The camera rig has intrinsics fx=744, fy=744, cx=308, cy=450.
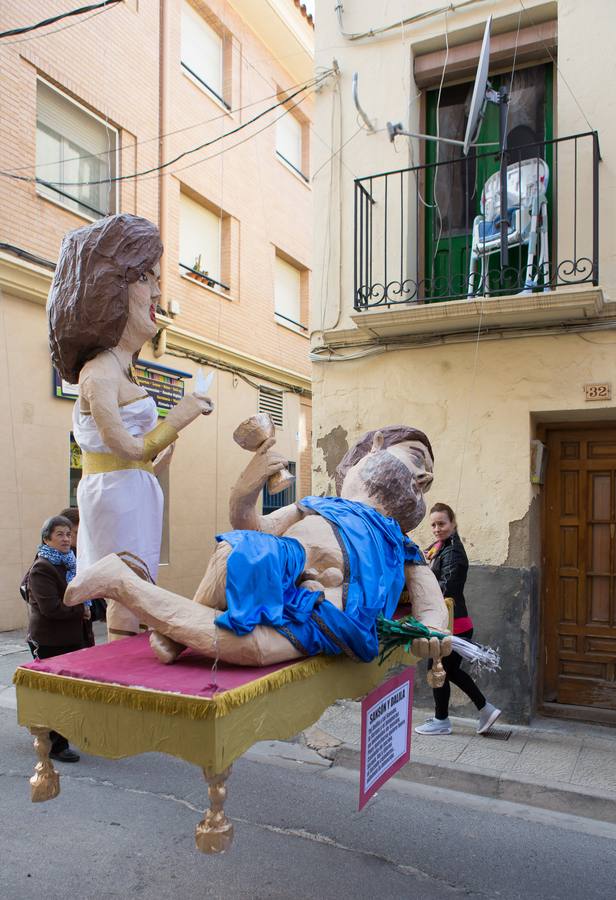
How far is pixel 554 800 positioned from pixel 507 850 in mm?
771

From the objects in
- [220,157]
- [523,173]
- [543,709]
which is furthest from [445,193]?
[220,157]

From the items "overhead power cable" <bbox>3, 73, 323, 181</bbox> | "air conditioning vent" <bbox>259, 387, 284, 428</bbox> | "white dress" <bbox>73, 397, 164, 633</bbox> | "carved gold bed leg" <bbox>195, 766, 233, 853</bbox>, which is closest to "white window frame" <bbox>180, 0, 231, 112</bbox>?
"overhead power cable" <bbox>3, 73, 323, 181</bbox>

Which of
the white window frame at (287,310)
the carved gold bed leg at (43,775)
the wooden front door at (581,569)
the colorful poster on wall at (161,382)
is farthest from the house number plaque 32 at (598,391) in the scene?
the white window frame at (287,310)

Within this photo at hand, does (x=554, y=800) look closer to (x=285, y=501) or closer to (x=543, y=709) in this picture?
(x=543, y=709)

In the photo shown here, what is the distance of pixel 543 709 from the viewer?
18.8 feet

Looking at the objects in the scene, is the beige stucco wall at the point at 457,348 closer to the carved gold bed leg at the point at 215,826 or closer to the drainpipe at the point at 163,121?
the drainpipe at the point at 163,121

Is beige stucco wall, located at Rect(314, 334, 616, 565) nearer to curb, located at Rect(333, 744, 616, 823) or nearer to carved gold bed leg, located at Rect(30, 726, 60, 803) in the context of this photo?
curb, located at Rect(333, 744, 616, 823)

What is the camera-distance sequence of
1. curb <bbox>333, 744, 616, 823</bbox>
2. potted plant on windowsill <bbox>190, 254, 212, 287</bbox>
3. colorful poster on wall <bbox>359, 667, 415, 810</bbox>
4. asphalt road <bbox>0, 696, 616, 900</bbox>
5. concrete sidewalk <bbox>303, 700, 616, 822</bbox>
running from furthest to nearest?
potted plant on windowsill <bbox>190, 254, 212, 287</bbox>
concrete sidewalk <bbox>303, 700, 616, 822</bbox>
curb <bbox>333, 744, 616, 823</bbox>
asphalt road <bbox>0, 696, 616, 900</bbox>
colorful poster on wall <bbox>359, 667, 415, 810</bbox>

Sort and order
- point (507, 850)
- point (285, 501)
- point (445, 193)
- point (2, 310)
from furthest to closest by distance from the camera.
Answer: point (285, 501) → point (2, 310) → point (445, 193) → point (507, 850)

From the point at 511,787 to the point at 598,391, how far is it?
266 cm

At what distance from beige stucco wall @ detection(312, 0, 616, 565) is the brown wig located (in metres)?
3.24

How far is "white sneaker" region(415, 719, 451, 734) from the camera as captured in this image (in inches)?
199

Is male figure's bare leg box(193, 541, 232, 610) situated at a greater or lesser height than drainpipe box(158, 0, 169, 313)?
lesser

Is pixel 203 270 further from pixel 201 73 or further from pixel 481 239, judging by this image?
pixel 481 239
